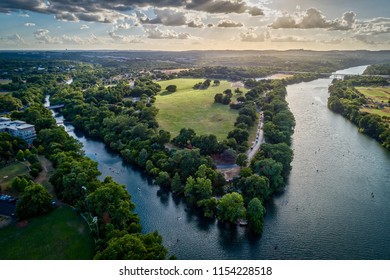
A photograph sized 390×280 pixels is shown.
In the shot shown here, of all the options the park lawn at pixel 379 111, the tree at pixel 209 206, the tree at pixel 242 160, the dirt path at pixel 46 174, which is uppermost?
the dirt path at pixel 46 174

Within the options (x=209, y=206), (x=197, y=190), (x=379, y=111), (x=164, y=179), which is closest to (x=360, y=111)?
(x=379, y=111)

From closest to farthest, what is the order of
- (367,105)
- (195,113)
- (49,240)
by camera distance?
(49,240) → (195,113) → (367,105)

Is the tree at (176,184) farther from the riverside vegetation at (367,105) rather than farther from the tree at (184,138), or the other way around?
the riverside vegetation at (367,105)

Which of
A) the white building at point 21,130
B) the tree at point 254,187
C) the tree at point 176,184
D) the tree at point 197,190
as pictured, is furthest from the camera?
the white building at point 21,130

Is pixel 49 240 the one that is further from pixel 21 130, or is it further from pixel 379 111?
pixel 379 111

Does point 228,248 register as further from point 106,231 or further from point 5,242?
point 5,242

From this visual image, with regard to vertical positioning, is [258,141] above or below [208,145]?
below

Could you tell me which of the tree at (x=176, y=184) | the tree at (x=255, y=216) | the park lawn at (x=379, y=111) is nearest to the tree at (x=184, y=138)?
the tree at (x=176, y=184)
